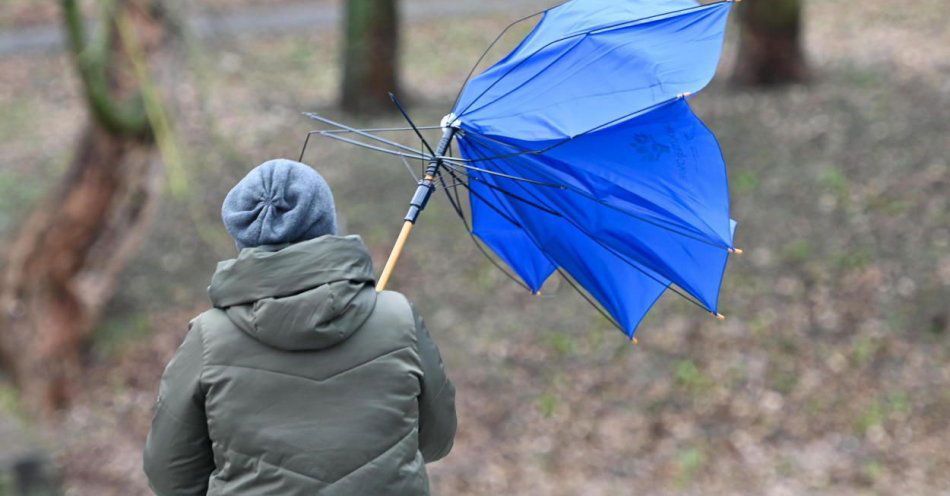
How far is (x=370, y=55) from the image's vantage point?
1138 cm

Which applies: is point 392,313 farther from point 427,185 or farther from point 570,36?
point 570,36

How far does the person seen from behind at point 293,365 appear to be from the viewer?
94.7 inches

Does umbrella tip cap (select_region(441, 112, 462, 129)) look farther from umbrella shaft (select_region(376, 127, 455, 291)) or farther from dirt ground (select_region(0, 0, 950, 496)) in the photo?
dirt ground (select_region(0, 0, 950, 496))

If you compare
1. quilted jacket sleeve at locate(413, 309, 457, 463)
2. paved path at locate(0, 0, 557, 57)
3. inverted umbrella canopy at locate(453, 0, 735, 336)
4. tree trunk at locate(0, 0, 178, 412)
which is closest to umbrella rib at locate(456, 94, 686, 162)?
inverted umbrella canopy at locate(453, 0, 735, 336)

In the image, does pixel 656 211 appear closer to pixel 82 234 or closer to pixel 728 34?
pixel 82 234

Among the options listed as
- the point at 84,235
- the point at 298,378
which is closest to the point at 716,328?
the point at 84,235

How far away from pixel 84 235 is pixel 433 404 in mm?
6793

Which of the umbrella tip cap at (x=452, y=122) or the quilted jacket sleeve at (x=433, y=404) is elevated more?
the umbrella tip cap at (x=452, y=122)

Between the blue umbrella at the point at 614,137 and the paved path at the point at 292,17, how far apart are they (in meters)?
14.6

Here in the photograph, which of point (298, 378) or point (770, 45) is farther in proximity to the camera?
point (770, 45)

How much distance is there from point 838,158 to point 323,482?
808 cm

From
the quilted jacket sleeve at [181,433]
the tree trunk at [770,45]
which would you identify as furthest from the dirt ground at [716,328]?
the quilted jacket sleeve at [181,433]

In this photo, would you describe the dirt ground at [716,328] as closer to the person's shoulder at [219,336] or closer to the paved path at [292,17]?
the person's shoulder at [219,336]

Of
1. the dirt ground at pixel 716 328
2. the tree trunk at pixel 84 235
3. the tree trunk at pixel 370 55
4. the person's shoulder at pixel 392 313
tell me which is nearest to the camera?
the person's shoulder at pixel 392 313
